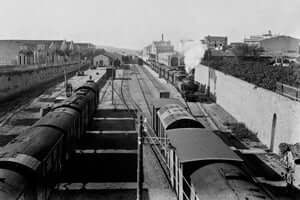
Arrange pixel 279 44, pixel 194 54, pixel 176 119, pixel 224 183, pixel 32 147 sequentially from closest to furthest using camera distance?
pixel 224 183 < pixel 32 147 < pixel 176 119 < pixel 194 54 < pixel 279 44

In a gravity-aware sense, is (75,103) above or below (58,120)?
above

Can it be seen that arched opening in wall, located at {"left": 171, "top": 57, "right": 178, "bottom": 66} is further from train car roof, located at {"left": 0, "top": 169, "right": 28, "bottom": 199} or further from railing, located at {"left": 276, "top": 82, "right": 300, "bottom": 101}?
train car roof, located at {"left": 0, "top": 169, "right": 28, "bottom": 199}

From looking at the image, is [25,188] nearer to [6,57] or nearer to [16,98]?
[16,98]

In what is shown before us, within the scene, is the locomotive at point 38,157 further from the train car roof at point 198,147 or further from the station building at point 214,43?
the station building at point 214,43

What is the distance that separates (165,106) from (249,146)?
6502mm

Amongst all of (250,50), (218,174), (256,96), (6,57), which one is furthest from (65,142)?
(6,57)

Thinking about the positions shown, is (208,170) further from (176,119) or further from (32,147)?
(176,119)

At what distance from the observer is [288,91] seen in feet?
71.4

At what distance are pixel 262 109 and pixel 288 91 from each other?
2701 millimetres

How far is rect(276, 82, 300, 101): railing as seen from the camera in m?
20.3

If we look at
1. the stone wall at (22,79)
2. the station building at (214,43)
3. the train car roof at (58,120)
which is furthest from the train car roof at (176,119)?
the station building at (214,43)

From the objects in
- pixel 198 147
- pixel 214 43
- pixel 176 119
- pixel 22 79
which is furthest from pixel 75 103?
pixel 214 43

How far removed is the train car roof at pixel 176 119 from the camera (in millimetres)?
16750

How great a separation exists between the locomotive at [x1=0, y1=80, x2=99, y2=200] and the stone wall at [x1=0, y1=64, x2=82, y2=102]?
2871 centimetres
